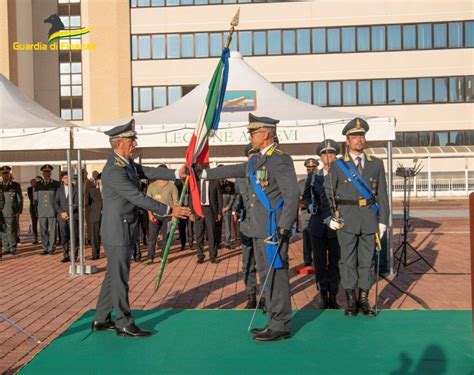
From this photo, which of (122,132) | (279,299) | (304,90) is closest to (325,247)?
(279,299)

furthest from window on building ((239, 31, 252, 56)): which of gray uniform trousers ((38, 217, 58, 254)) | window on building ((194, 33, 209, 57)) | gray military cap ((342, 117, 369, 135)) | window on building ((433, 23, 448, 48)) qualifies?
gray military cap ((342, 117, 369, 135))

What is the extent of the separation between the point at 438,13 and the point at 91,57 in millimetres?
22409

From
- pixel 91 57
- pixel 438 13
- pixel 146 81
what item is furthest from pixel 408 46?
pixel 91 57

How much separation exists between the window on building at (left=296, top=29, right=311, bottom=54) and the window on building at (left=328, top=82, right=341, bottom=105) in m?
2.62

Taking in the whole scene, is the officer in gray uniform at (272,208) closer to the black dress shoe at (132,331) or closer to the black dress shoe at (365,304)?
the black dress shoe at (132,331)

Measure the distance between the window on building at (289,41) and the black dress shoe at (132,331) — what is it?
32.7 m

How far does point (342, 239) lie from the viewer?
5.99 meters

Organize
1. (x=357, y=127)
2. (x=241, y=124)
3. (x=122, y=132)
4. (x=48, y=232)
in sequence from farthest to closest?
(x=48, y=232), (x=241, y=124), (x=357, y=127), (x=122, y=132)

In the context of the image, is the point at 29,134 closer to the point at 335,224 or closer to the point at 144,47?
the point at 335,224

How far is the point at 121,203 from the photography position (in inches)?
210

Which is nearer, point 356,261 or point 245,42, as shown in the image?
point 356,261

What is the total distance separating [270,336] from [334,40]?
33329 mm

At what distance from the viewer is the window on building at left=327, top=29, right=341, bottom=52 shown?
3612 cm

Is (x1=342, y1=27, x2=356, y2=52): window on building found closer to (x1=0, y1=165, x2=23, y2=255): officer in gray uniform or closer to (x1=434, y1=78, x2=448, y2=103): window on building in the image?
(x1=434, y1=78, x2=448, y2=103): window on building
